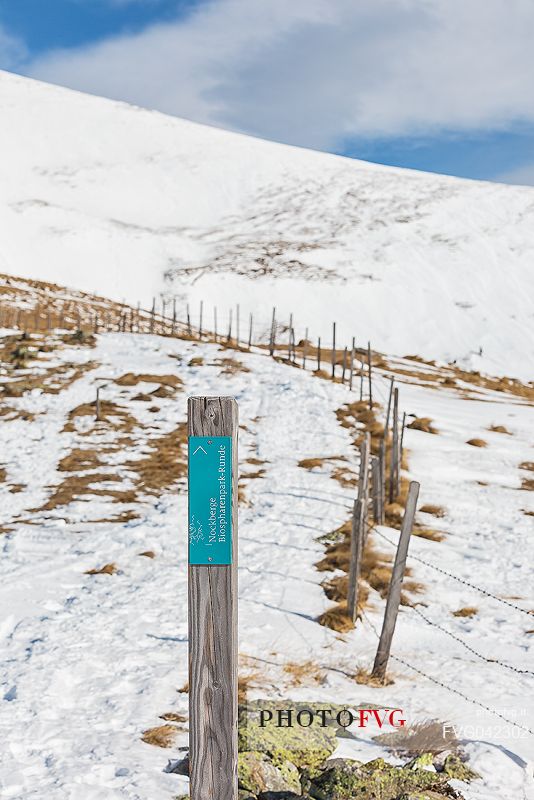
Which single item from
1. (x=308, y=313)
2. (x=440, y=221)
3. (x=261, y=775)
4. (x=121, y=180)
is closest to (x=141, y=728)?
(x=261, y=775)

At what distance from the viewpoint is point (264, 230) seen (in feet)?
270

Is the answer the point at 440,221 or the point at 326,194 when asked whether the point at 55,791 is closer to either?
the point at 440,221

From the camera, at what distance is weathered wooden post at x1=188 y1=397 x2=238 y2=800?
319 cm

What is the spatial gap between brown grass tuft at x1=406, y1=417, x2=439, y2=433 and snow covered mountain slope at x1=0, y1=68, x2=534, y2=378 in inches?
1253

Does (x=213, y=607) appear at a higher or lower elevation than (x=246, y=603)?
higher

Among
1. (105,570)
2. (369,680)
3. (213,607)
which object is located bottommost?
(105,570)

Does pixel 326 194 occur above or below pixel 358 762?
above

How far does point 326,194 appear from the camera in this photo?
89.9m

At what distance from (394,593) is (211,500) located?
472 cm

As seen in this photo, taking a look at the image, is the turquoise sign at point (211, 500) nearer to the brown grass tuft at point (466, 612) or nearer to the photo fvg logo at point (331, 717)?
the photo fvg logo at point (331, 717)

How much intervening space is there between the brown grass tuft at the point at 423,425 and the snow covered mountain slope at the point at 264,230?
31830mm

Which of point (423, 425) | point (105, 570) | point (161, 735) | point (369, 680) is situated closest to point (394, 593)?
point (369, 680)

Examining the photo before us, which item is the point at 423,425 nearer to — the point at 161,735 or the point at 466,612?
the point at 466,612

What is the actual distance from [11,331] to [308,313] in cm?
3275
